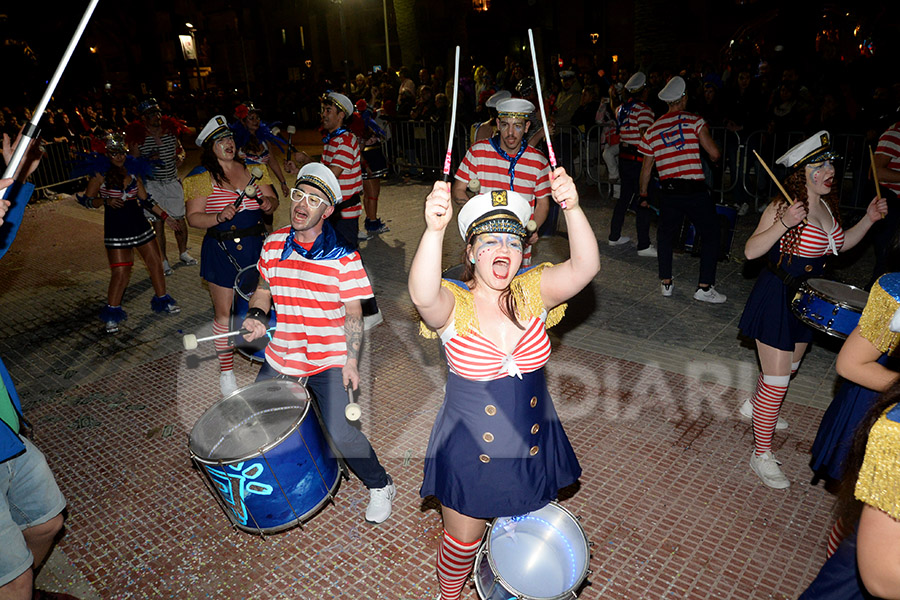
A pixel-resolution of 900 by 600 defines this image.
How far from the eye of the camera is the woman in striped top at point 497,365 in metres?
2.61

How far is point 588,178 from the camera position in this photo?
12.7 m

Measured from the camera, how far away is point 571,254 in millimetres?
2580

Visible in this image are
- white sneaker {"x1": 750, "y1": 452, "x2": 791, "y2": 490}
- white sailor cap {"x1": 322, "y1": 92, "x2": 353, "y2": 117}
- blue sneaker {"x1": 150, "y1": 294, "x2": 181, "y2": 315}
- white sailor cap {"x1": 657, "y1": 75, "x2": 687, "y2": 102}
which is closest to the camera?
white sneaker {"x1": 750, "y1": 452, "x2": 791, "y2": 490}

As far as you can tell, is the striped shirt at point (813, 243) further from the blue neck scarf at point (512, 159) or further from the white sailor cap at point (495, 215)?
the blue neck scarf at point (512, 159)

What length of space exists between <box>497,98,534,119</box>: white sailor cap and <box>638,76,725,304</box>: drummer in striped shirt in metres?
2.21

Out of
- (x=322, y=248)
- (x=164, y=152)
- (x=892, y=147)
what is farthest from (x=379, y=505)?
(x=164, y=152)

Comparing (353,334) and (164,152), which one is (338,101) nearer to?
(164,152)

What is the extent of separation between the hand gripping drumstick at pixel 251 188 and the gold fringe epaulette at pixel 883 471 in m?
4.50

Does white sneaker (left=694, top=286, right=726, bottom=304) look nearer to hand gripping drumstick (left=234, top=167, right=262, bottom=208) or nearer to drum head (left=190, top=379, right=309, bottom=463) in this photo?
hand gripping drumstick (left=234, top=167, right=262, bottom=208)

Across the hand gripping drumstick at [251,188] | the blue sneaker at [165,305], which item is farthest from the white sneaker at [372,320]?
the blue sneaker at [165,305]

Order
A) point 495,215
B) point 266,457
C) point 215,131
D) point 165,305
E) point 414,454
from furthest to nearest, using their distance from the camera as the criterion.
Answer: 1. point 165,305
2. point 215,131
3. point 414,454
4. point 266,457
5. point 495,215

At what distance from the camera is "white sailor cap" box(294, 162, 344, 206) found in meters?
3.79

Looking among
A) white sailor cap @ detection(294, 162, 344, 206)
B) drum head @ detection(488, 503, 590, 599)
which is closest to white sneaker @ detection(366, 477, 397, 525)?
drum head @ detection(488, 503, 590, 599)

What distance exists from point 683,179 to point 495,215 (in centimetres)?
505
